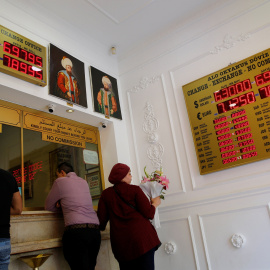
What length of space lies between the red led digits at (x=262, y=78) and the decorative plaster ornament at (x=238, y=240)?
1929 millimetres

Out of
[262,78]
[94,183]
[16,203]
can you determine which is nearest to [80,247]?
[16,203]

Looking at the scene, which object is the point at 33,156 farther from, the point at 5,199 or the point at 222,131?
the point at 222,131

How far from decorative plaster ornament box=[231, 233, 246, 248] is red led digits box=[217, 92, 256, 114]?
1614 millimetres

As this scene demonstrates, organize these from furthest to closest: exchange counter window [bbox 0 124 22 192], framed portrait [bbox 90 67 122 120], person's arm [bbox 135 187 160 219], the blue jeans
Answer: framed portrait [bbox 90 67 122 120] < exchange counter window [bbox 0 124 22 192] < person's arm [bbox 135 187 160 219] < the blue jeans

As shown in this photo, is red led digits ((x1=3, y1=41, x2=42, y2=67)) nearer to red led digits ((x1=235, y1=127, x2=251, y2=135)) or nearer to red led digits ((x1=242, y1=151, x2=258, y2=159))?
red led digits ((x1=235, y1=127, x2=251, y2=135))

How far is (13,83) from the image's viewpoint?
10.7 ft

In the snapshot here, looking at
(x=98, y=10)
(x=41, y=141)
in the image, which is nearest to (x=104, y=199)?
(x=41, y=141)

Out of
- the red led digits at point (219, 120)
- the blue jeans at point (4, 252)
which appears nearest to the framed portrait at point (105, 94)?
the red led digits at point (219, 120)

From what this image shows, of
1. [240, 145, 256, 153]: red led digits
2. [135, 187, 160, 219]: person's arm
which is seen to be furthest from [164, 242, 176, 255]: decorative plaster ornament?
[240, 145, 256, 153]: red led digits

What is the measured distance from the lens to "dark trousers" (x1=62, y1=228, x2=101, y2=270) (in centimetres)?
258

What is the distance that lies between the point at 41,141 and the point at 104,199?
1503mm

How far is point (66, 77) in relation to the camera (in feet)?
13.1

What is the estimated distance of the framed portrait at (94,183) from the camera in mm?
4320

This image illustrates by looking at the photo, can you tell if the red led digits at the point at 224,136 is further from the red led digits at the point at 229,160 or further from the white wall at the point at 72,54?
the white wall at the point at 72,54
